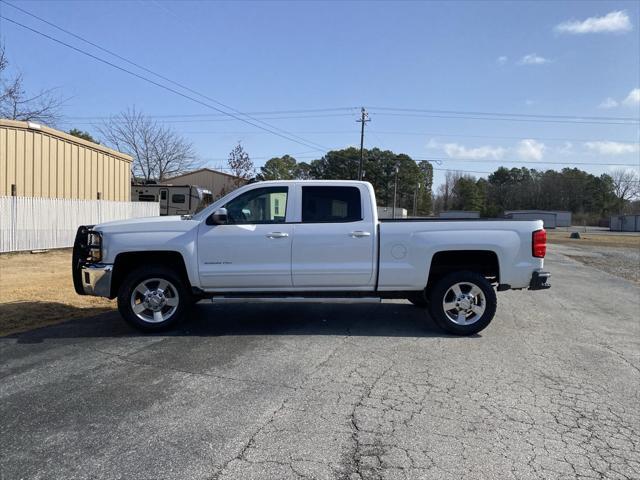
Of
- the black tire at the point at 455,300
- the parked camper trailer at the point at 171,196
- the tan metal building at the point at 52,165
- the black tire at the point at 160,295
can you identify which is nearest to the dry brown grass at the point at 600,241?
the parked camper trailer at the point at 171,196

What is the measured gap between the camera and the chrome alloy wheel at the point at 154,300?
644cm

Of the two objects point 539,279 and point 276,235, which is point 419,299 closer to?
point 539,279

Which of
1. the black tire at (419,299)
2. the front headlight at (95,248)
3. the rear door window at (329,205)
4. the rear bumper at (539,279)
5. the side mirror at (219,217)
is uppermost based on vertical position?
the rear door window at (329,205)

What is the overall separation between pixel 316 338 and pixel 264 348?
0.77 metres

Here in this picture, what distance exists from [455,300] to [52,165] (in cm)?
1668

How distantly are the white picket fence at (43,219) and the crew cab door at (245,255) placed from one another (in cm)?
1194

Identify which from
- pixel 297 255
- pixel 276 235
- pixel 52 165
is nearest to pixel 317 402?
pixel 297 255

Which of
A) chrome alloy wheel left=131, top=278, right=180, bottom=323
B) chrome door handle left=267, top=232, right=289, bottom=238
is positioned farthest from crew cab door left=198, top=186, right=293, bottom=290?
chrome alloy wheel left=131, top=278, right=180, bottom=323

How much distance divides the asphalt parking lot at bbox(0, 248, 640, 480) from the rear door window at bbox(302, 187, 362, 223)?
61.0 inches

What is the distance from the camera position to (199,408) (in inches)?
→ 161

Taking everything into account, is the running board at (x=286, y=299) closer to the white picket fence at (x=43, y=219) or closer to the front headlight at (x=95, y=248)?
the front headlight at (x=95, y=248)

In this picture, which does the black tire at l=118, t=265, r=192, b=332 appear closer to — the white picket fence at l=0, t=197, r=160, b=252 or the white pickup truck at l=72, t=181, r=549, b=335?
the white pickup truck at l=72, t=181, r=549, b=335

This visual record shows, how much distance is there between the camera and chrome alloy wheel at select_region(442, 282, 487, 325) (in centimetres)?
657

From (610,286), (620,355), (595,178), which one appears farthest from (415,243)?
(595,178)
